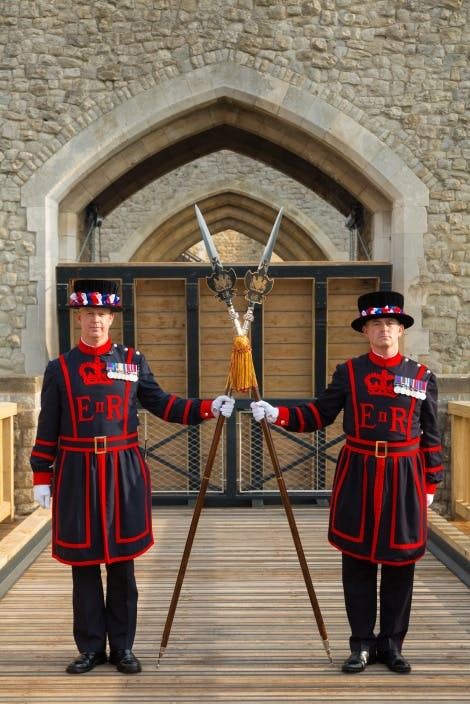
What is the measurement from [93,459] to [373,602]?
4.07ft

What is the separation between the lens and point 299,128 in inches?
292

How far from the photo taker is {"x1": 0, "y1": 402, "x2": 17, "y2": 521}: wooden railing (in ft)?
16.7

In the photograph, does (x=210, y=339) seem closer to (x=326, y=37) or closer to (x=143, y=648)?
(x=326, y=37)

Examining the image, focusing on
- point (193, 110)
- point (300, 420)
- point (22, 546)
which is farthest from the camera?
point (193, 110)

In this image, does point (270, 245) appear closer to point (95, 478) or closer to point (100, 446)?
point (100, 446)

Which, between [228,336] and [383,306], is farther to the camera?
[228,336]

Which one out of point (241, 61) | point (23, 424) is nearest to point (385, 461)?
point (23, 424)

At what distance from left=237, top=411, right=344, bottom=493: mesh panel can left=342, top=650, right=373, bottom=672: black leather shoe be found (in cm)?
307

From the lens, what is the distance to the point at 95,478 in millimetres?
2902

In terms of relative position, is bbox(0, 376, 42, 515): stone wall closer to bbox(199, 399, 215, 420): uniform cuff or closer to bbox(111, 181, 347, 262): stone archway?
bbox(199, 399, 215, 420): uniform cuff

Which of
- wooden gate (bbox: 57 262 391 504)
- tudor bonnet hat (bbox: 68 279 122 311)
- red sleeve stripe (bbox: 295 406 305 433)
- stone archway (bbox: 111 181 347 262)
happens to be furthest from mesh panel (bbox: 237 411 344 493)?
stone archway (bbox: 111 181 347 262)

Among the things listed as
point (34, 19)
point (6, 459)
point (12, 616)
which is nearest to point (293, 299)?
point (6, 459)

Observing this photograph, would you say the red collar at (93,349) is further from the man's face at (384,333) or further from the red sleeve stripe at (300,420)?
the man's face at (384,333)

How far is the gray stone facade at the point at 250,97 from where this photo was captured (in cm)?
712
